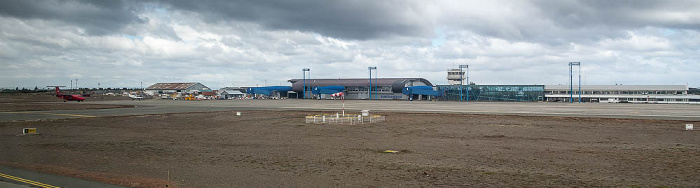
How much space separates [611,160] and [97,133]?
29313mm

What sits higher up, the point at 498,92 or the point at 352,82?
the point at 352,82

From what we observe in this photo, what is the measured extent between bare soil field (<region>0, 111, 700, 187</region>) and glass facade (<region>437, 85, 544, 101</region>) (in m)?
93.9

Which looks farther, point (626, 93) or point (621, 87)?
point (621, 87)

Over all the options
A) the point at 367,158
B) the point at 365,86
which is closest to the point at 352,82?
the point at 365,86

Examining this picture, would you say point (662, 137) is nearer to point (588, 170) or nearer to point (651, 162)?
point (651, 162)

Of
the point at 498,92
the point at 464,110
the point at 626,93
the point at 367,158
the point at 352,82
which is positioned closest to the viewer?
the point at 367,158

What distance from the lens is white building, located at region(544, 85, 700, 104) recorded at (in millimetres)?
107312

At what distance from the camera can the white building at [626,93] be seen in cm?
10731

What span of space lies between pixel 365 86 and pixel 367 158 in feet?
415

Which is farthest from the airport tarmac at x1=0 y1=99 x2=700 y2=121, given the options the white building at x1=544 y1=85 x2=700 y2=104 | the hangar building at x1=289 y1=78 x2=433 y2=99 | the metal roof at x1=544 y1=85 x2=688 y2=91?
the hangar building at x1=289 y1=78 x2=433 y2=99

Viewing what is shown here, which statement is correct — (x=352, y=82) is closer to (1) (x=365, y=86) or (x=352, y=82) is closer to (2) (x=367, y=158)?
(1) (x=365, y=86)

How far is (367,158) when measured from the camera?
57.3 ft

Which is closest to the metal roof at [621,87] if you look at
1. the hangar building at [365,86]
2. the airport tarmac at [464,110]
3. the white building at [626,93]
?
the white building at [626,93]

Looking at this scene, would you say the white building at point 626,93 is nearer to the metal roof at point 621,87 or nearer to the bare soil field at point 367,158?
the metal roof at point 621,87
